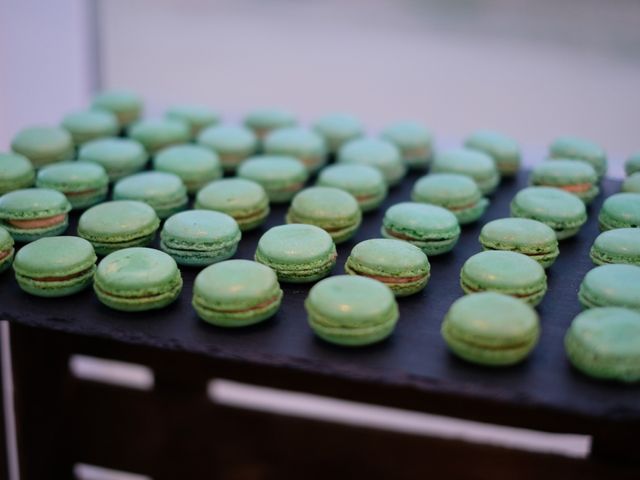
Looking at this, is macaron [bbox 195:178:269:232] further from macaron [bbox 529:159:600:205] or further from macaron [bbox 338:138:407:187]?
macaron [bbox 529:159:600:205]

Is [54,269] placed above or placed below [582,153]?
below

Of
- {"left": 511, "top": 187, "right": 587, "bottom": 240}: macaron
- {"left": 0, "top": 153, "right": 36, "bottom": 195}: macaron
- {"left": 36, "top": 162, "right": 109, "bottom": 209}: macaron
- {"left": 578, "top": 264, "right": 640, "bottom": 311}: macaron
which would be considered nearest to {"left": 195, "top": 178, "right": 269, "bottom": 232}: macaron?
{"left": 36, "top": 162, "right": 109, "bottom": 209}: macaron

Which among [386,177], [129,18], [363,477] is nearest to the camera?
[386,177]

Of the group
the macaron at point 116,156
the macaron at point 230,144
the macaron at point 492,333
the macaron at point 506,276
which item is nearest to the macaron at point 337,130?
the macaron at point 230,144

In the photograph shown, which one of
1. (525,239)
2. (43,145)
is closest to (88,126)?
(43,145)

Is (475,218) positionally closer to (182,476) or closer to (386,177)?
(386,177)

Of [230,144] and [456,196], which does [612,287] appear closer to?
[456,196]

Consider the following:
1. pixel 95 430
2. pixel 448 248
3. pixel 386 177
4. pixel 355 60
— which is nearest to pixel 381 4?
pixel 355 60
